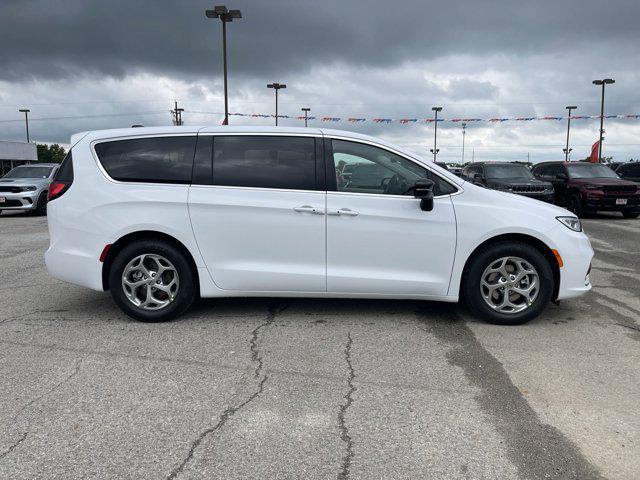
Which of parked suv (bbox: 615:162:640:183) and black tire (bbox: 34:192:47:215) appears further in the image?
parked suv (bbox: 615:162:640:183)

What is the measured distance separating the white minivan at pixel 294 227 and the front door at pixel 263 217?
10mm

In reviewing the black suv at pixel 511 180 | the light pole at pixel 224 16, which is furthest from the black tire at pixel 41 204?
the black suv at pixel 511 180

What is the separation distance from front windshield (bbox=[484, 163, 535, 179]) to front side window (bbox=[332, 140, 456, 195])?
11.9m

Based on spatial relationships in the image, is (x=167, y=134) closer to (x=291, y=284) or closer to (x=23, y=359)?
(x=291, y=284)

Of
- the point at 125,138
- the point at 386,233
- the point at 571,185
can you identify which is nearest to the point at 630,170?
the point at 571,185

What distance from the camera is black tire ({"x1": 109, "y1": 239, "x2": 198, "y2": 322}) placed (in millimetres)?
4906

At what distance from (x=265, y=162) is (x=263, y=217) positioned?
0.52 metres

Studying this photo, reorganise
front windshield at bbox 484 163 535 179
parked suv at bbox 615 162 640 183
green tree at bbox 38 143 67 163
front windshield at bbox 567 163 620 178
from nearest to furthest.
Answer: front windshield at bbox 484 163 535 179, front windshield at bbox 567 163 620 178, parked suv at bbox 615 162 640 183, green tree at bbox 38 143 67 163

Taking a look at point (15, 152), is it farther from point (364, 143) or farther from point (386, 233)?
point (386, 233)

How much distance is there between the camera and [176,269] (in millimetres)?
4934

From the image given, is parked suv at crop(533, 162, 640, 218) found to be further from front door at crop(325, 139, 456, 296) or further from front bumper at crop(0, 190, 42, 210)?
front bumper at crop(0, 190, 42, 210)

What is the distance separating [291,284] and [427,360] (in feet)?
4.71

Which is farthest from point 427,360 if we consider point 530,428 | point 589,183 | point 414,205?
point 589,183

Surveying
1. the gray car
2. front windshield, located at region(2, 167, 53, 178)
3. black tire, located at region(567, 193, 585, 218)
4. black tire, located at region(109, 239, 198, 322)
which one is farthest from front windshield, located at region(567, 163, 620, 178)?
front windshield, located at region(2, 167, 53, 178)
